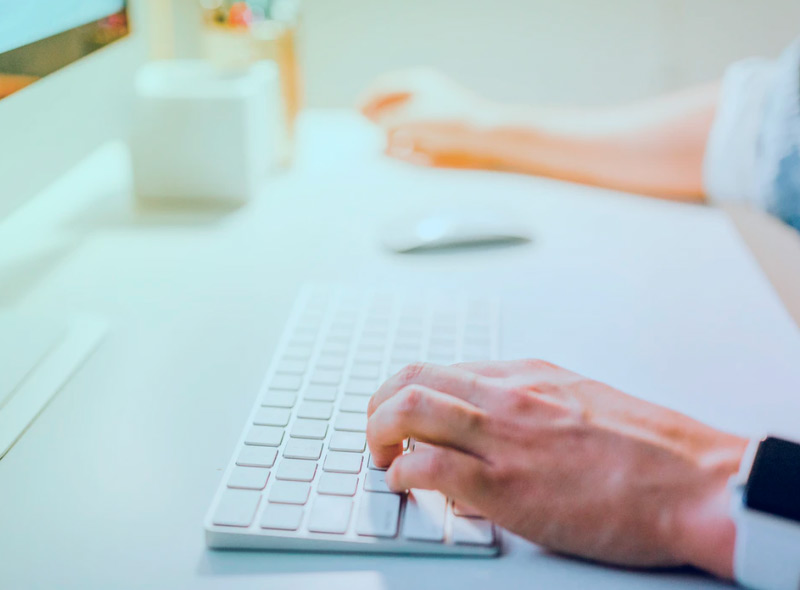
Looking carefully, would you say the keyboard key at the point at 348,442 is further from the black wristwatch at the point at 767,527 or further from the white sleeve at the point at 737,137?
the white sleeve at the point at 737,137

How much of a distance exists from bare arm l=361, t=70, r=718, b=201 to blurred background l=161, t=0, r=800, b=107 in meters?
0.34

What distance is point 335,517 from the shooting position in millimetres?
365

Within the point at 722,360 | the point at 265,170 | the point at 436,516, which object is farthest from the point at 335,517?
the point at 265,170

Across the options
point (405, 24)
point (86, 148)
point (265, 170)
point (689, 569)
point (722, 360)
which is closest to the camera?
point (689, 569)

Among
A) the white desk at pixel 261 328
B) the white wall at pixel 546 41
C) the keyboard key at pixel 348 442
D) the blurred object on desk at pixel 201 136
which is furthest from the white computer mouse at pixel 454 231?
the white wall at pixel 546 41

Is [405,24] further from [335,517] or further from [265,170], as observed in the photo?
[335,517]

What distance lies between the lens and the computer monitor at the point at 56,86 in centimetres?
48

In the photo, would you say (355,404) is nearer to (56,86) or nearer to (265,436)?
(265,436)

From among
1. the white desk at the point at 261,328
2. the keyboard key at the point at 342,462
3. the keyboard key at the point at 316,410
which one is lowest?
the white desk at the point at 261,328

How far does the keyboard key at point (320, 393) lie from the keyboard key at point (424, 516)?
3.8 inches

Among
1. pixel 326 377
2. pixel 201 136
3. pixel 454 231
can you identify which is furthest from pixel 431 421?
pixel 201 136

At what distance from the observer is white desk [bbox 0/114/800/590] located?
35cm

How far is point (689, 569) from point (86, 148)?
1.88 feet

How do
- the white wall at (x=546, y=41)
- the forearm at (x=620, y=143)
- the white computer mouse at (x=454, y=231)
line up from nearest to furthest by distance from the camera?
the white computer mouse at (x=454, y=231) < the forearm at (x=620, y=143) < the white wall at (x=546, y=41)
